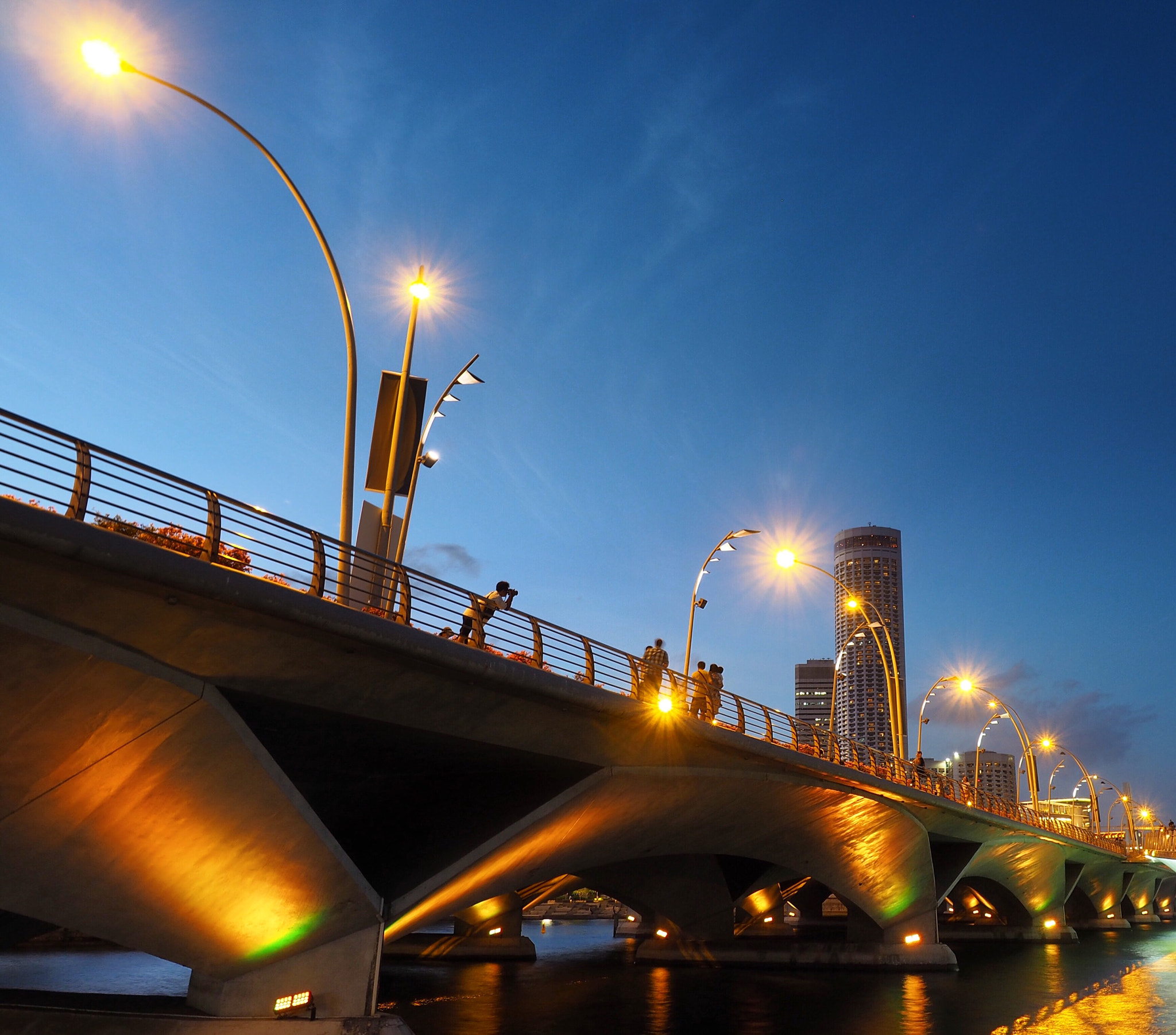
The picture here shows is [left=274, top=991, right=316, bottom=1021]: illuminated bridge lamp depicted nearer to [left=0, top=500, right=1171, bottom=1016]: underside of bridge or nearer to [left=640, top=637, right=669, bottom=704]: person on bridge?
[left=0, top=500, right=1171, bottom=1016]: underside of bridge

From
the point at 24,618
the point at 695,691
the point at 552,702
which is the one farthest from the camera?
the point at 695,691

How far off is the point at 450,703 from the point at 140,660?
564 centimetres

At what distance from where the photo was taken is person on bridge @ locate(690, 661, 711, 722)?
936 inches

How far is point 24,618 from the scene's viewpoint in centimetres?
1148

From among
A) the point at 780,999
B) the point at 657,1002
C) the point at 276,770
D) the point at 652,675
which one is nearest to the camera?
the point at 276,770

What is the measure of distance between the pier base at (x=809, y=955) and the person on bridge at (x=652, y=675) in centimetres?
2341

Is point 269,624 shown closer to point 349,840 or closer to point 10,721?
point 10,721

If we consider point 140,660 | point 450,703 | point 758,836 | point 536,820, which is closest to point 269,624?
point 140,660

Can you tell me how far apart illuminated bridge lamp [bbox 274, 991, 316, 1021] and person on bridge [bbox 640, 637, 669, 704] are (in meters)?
8.48

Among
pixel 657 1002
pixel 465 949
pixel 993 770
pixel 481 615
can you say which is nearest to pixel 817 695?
pixel 993 770

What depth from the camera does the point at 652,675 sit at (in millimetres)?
22406

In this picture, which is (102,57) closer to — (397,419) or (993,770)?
(397,419)

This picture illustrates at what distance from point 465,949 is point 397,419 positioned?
34797mm

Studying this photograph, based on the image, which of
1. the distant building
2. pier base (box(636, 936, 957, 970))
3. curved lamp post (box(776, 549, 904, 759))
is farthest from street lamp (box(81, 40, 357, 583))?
the distant building
